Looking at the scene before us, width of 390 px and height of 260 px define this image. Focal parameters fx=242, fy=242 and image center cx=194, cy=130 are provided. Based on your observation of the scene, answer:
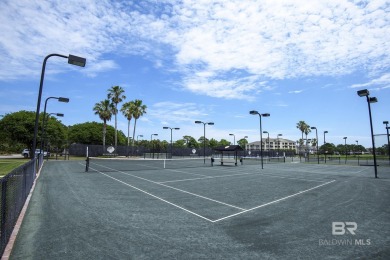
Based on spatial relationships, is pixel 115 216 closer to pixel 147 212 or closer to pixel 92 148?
pixel 147 212

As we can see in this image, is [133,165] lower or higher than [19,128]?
lower

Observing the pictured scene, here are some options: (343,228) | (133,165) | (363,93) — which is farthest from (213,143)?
(343,228)

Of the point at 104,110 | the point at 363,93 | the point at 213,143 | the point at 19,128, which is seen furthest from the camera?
the point at 213,143

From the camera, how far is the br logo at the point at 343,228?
Answer: 6568mm

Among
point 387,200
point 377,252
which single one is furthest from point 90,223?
point 387,200

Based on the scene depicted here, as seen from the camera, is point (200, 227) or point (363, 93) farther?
point (363, 93)

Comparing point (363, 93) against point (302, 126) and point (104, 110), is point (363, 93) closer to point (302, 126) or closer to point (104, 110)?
point (104, 110)

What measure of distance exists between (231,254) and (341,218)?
4921 mm

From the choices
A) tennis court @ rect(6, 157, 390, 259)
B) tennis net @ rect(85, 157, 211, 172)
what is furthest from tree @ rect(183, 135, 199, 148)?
tennis court @ rect(6, 157, 390, 259)

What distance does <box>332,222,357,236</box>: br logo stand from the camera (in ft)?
21.5

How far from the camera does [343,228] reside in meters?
6.91

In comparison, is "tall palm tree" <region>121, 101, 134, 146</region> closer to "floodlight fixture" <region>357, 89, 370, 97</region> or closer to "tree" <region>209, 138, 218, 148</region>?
"floodlight fixture" <region>357, 89, 370, 97</region>

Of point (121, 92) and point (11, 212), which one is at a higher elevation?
point (121, 92)

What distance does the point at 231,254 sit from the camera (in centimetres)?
510
